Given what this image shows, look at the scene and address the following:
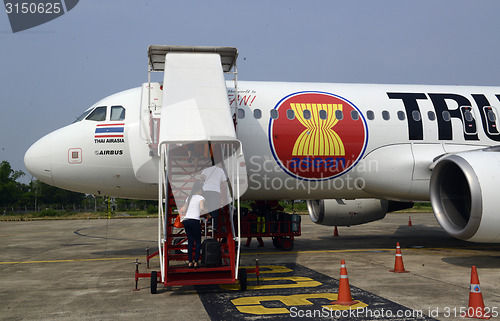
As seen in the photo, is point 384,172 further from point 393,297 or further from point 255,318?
point 255,318

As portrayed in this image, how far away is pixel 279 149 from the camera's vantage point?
462 inches

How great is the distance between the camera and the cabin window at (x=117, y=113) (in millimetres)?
11613

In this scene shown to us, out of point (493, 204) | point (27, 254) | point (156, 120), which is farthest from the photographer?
point (27, 254)

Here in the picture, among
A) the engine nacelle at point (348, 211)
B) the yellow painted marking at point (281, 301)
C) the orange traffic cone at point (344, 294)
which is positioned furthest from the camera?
the engine nacelle at point (348, 211)

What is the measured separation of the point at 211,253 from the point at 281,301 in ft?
5.55

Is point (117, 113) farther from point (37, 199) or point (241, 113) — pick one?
point (37, 199)

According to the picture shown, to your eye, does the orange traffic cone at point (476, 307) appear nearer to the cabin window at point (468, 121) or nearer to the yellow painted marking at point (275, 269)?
the yellow painted marking at point (275, 269)

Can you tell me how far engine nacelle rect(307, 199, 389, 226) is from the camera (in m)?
15.8

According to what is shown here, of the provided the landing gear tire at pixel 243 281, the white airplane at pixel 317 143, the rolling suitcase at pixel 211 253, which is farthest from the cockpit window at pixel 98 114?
the landing gear tire at pixel 243 281

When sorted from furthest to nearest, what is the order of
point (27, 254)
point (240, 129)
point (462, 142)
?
point (27, 254)
point (462, 142)
point (240, 129)

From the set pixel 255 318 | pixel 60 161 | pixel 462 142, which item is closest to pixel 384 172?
pixel 462 142

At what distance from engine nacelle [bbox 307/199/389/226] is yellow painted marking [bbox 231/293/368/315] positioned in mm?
8351

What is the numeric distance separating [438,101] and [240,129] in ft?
19.8

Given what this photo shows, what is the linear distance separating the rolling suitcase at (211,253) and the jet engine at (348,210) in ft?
26.9
